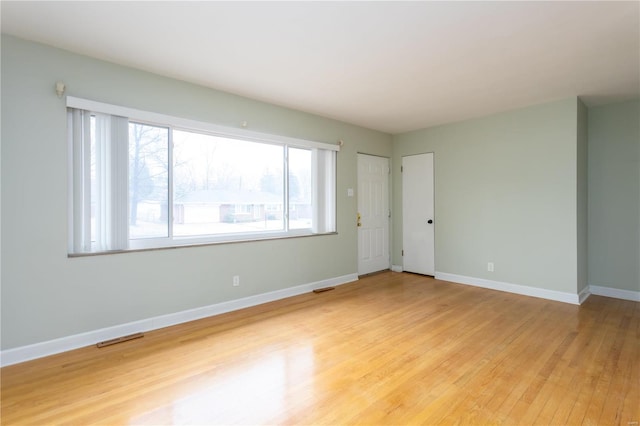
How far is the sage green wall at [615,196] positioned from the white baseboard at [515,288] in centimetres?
82

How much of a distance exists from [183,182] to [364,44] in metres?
2.34

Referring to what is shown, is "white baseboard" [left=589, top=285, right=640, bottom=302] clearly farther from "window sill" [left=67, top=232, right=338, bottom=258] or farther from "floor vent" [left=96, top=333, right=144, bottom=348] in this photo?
"floor vent" [left=96, top=333, right=144, bottom=348]

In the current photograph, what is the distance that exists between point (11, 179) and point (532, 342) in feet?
15.4

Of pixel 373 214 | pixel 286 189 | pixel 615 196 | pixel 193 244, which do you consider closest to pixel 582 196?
pixel 615 196

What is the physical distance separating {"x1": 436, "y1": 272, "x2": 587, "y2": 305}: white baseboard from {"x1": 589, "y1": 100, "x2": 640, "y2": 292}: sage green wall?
0.82 metres

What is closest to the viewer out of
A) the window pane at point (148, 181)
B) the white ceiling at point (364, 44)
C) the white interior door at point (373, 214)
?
the white ceiling at point (364, 44)

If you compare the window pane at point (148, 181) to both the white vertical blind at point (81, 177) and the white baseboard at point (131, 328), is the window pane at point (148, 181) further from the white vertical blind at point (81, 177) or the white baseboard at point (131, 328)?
the white baseboard at point (131, 328)

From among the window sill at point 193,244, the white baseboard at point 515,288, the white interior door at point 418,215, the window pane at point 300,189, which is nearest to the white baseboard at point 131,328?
the window sill at point 193,244

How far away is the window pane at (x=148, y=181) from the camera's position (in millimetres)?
3104

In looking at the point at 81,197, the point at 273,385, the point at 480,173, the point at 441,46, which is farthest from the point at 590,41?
the point at 81,197

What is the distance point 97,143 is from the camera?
2.87m

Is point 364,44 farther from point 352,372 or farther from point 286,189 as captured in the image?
point 352,372

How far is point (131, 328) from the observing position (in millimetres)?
3008

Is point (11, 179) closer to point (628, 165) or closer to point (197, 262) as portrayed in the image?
point (197, 262)
